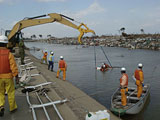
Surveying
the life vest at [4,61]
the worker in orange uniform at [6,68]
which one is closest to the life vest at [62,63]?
the worker in orange uniform at [6,68]

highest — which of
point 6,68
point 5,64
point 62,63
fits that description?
point 5,64

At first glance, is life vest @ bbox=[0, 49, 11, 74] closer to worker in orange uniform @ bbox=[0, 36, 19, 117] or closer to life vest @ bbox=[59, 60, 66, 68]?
worker in orange uniform @ bbox=[0, 36, 19, 117]

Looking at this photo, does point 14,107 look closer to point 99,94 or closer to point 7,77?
point 7,77

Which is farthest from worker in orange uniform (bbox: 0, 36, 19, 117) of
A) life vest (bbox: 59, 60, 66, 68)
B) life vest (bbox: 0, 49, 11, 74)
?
life vest (bbox: 59, 60, 66, 68)

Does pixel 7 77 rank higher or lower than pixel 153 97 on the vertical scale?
higher

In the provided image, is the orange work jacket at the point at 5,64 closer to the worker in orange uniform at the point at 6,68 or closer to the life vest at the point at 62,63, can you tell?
the worker in orange uniform at the point at 6,68

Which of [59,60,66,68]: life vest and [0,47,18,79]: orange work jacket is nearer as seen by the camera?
[0,47,18,79]: orange work jacket

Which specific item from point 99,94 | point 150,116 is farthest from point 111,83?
point 150,116

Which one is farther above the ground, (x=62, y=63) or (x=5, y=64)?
(x=5, y=64)

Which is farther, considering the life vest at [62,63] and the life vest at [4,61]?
the life vest at [62,63]

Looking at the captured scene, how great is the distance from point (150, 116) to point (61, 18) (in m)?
9.12

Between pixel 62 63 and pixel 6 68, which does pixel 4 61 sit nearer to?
pixel 6 68

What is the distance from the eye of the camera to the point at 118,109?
26.0ft

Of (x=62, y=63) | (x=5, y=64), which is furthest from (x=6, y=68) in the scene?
(x=62, y=63)
